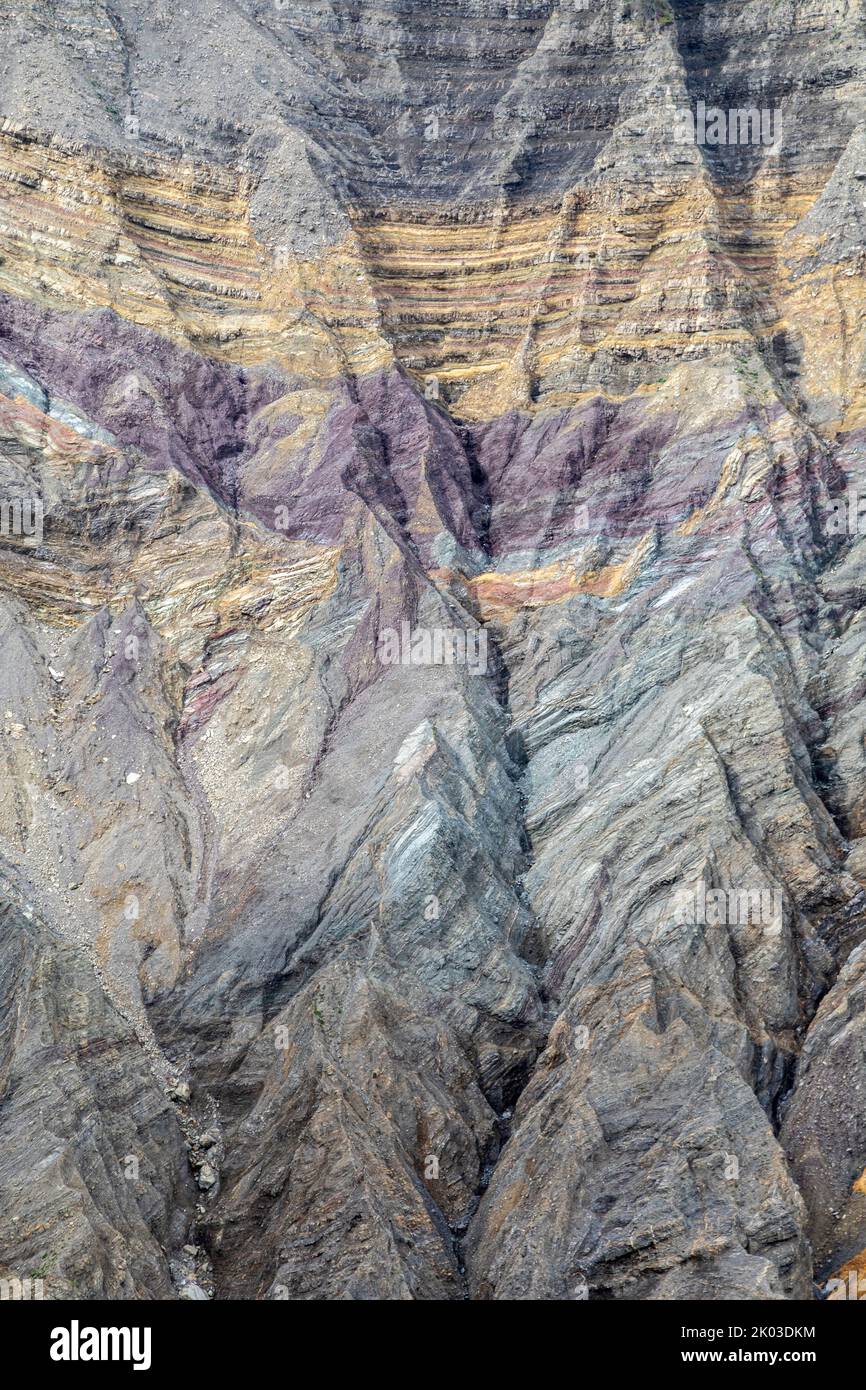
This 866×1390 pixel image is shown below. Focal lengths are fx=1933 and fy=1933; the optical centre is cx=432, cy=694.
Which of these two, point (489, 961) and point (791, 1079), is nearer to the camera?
point (791, 1079)

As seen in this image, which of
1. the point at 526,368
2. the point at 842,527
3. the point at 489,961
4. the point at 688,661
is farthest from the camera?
the point at 526,368

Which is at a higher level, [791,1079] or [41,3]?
[41,3]

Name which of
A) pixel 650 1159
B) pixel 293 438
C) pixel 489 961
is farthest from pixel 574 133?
pixel 650 1159

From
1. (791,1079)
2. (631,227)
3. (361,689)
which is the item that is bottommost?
(791,1079)

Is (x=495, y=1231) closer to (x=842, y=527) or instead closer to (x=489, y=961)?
(x=489, y=961)

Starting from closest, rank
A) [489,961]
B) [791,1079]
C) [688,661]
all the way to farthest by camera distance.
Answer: [791,1079] → [489,961] → [688,661]

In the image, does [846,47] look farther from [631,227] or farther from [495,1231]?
[495,1231]
